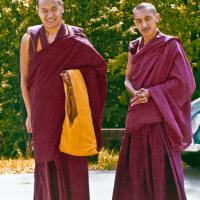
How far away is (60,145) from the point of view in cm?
478

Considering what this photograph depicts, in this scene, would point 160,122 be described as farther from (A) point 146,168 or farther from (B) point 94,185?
(B) point 94,185

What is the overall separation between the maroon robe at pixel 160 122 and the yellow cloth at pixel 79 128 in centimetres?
49

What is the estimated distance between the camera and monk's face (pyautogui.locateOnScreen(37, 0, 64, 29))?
15.5 ft

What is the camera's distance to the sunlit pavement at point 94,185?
21.7 feet

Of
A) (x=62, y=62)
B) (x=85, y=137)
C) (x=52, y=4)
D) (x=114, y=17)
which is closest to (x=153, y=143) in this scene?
(x=85, y=137)

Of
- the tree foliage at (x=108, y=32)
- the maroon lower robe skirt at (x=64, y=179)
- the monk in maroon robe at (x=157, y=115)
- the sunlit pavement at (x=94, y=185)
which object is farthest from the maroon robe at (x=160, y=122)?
the tree foliage at (x=108, y=32)

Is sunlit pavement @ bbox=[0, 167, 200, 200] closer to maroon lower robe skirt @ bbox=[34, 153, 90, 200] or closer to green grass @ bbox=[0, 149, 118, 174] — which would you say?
green grass @ bbox=[0, 149, 118, 174]

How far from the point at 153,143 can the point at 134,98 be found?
0.40m

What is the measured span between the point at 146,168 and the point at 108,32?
8770mm

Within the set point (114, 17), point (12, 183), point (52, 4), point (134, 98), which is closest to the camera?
point (52, 4)

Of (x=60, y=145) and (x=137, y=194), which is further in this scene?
(x=137, y=194)

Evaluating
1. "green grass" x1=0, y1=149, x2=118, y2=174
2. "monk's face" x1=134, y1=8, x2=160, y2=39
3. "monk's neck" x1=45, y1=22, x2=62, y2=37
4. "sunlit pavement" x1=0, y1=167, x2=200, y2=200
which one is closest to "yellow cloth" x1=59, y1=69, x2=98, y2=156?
"monk's neck" x1=45, y1=22, x2=62, y2=37

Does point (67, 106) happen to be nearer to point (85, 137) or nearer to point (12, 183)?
point (85, 137)

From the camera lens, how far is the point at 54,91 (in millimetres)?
4754
